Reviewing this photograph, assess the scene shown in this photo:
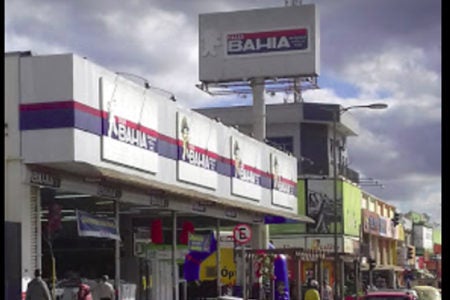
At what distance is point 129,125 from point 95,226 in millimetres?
2748

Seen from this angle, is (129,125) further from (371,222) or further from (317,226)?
(371,222)

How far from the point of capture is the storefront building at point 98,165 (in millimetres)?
20219

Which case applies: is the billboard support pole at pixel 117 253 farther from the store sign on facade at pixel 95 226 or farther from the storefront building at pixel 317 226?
the storefront building at pixel 317 226

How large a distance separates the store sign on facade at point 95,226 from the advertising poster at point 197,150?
14.0 ft

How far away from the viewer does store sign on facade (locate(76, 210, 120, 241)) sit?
70.7ft

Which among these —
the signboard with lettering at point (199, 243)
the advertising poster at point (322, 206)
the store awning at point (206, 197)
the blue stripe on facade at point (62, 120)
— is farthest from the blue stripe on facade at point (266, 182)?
the advertising poster at point (322, 206)

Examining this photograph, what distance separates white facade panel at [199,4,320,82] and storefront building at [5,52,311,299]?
15346 mm

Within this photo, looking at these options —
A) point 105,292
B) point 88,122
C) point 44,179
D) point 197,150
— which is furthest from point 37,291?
point 197,150

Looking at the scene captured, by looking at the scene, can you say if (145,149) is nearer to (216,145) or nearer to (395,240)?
(216,145)

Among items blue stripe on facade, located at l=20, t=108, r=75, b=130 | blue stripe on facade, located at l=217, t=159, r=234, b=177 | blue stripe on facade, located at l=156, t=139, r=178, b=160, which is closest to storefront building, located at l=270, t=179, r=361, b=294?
blue stripe on facade, located at l=217, t=159, r=234, b=177

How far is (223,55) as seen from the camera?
50.1 m

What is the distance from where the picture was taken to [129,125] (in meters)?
23.7

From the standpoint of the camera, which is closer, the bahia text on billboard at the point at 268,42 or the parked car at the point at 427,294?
the parked car at the point at 427,294
